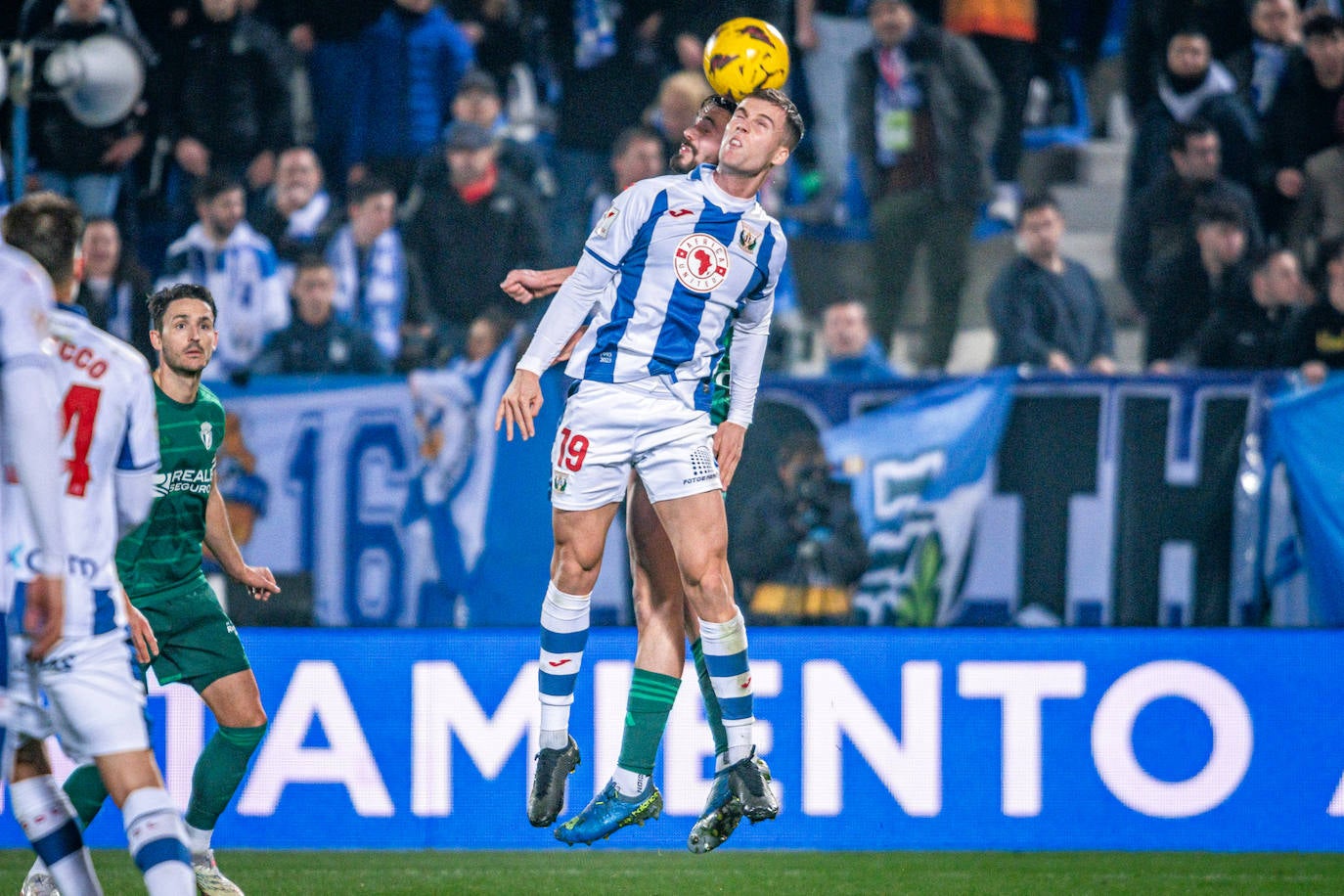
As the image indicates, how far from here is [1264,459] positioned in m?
7.91

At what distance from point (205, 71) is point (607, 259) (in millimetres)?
5051

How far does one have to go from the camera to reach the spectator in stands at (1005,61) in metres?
8.93

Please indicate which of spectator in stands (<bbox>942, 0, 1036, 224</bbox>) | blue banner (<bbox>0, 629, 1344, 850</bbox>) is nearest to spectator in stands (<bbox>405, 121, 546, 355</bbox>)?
spectator in stands (<bbox>942, 0, 1036, 224</bbox>)

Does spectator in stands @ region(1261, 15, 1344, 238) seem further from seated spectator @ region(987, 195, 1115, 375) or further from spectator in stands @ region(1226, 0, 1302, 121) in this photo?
seated spectator @ region(987, 195, 1115, 375)

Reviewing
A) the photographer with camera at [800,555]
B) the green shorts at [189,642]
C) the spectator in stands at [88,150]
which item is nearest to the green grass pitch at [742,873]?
the green shorts at [189,642]

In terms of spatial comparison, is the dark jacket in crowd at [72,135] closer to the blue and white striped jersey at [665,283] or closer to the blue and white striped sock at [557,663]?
the blue and white striped jersey at [665,283]

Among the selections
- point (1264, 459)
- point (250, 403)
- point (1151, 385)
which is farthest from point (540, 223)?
point (1264, 459)

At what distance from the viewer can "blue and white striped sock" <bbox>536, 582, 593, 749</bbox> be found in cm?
493

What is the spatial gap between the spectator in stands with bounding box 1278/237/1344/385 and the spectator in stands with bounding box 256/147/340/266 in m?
4.87

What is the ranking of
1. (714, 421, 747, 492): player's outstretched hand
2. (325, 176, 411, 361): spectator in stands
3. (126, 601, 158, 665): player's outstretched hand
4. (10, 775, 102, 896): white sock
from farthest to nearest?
(325, 176, 411, 361): spectator in stands
(714, 421, 747, 492): player's outstretched hand
(126, 601, 158, 665): player's outstretched hand
(10, 775, 102, 896): white sock

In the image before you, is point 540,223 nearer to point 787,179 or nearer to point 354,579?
point 787,179

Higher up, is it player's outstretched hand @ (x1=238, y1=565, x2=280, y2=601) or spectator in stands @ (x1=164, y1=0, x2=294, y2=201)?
spectator in stands @ (x1=164, y1=0, x2=294, y2=201)

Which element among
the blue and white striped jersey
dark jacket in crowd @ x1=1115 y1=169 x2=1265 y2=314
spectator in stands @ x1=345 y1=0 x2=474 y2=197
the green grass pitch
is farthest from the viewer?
spectator in stands @ x1=345 y1=0 x2=474 y2=197

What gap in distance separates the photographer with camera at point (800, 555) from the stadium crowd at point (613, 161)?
0.75 m
